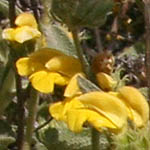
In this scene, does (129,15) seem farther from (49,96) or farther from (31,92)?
(31,92)

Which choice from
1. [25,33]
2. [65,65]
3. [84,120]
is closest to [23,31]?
[25,33]

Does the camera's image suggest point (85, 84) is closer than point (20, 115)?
Yes

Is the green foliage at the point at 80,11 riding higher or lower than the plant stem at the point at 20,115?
higher

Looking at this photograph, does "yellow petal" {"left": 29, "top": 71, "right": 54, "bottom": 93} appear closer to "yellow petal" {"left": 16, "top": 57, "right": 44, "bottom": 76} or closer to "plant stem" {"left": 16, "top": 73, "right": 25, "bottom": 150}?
"yellow petal" {"left": 16, "top": 57, "right": 44, "bottom": 76}

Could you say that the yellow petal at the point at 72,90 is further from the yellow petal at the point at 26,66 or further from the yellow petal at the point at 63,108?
the yellow petal at the point at 26,66

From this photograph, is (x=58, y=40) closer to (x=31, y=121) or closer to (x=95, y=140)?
(x=31, y=121)

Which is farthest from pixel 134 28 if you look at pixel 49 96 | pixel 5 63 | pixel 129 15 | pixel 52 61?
pixel 52 61

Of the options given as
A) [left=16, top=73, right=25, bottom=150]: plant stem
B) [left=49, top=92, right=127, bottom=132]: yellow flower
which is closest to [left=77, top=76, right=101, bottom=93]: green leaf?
[left=49, top=92, right=127, bottom=132]: yellow flower

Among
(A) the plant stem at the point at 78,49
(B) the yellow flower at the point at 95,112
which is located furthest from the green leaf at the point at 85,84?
(A) the plant stem at the point at 78,49
